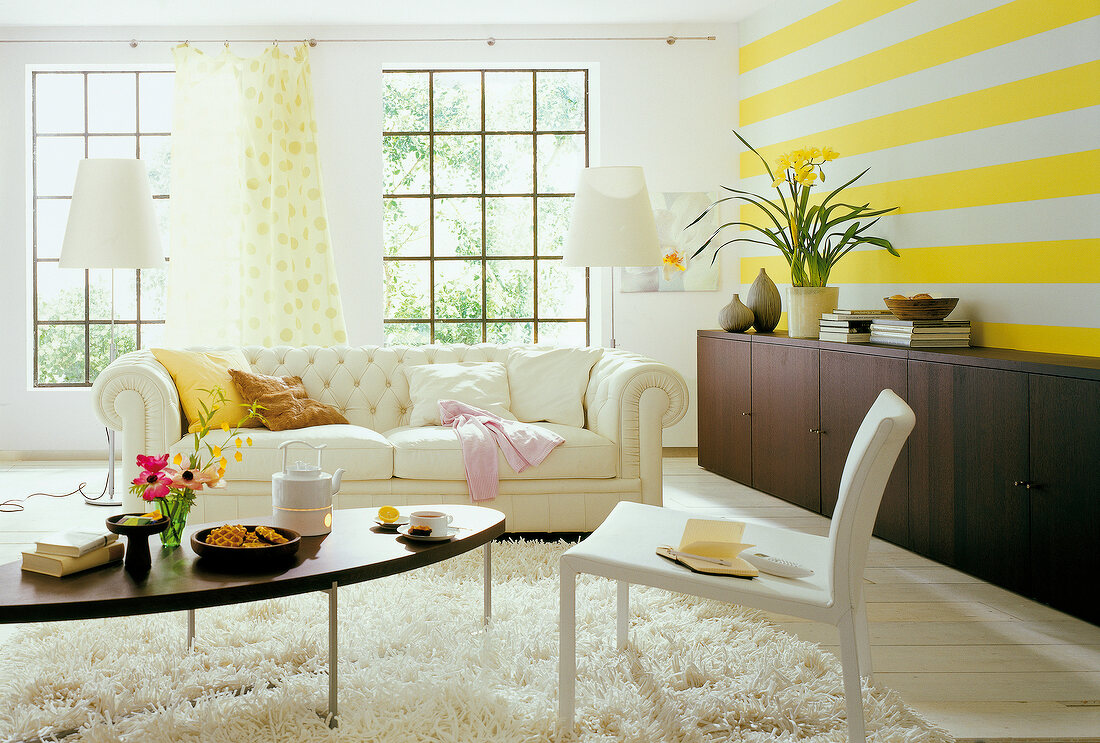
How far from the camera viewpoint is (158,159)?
19.0 ft

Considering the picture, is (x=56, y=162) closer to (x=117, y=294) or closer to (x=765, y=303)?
(x=117, y=294)

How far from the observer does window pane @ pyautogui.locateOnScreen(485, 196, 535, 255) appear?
5953 mm

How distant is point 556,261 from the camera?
5977 mm

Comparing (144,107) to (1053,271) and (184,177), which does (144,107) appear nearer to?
(184,177)

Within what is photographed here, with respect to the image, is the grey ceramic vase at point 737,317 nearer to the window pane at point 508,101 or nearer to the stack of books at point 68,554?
the window pane at point 508,101

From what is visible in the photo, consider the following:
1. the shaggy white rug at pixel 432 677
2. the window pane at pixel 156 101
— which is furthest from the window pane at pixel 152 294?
the shaggy white rug at pixel 432 677

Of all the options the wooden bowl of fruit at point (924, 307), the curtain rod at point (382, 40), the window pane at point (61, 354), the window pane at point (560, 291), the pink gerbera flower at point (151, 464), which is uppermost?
the curtain rod at point (382, 40)

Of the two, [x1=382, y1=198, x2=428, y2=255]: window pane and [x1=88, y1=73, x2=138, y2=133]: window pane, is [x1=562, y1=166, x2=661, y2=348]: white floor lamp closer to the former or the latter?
[x1=382, y1=198, x2=428, y2=255]: window pane

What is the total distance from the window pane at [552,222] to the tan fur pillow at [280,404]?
2.56 metres

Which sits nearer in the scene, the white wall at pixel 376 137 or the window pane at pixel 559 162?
the white wall at pixel 376 137

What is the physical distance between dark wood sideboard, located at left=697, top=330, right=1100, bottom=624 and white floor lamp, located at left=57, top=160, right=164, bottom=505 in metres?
3.24

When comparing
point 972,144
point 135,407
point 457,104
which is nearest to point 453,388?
point 135,407

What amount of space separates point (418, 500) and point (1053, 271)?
253 cm

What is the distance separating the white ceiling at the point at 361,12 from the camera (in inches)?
200
